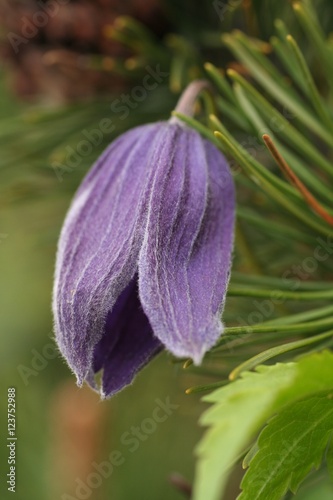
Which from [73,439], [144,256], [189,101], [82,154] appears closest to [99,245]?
[144,256]

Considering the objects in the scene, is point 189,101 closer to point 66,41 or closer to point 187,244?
point 187,244

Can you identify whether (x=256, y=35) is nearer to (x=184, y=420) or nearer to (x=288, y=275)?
(x=288, y=275)

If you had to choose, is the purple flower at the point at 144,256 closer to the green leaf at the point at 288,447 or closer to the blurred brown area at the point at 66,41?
the green leaf at the point at 288,447

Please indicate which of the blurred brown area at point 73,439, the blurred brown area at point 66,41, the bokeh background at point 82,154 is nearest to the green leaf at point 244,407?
the bokeh background at point 82,154

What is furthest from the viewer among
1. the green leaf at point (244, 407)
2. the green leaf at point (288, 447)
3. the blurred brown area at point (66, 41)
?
the blurred brown area at point (66, 41)

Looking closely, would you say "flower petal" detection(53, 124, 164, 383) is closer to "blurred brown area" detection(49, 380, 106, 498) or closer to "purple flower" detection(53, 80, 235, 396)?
"purple flower" detection(53, 80, 235, 396)
